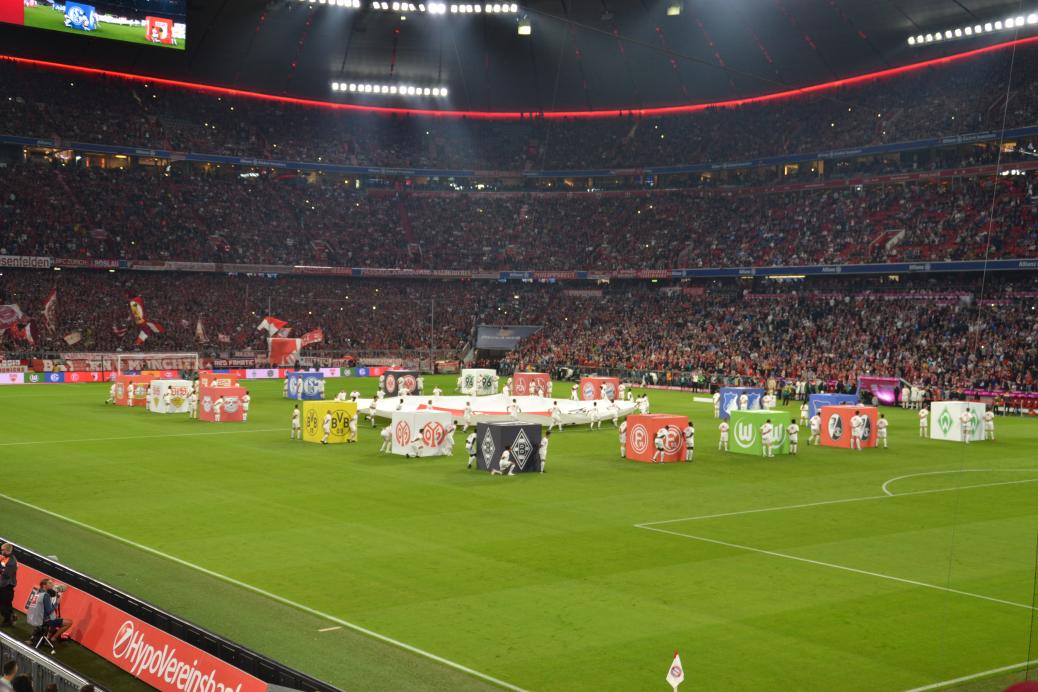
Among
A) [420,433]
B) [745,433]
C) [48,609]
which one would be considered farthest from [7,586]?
[745,433]

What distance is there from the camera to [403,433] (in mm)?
33188

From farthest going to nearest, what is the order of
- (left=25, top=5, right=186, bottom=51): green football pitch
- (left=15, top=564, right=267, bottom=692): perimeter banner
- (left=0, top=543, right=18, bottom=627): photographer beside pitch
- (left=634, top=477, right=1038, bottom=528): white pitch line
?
(left=25, top=5, right=186, bottom=51): green football pitch, (left=634, top=477, right=1038, bottom=528): white pitch line, (left=0, top=543, right=18, bottom=627): photographer beside pitch, (left=15, top=564, right=267, bottom=692): perimeter banner

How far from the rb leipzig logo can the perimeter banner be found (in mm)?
18081

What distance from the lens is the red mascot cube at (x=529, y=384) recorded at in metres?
53.3

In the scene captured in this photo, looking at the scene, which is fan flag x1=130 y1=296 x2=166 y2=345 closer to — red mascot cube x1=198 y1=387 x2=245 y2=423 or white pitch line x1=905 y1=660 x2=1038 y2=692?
red mascot cube x1=198 y1=387 x2=245 y2=423

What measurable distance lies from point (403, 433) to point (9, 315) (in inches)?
1787

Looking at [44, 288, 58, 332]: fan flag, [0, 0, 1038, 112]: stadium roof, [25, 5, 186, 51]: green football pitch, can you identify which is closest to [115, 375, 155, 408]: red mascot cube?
[44, 288, 58, 332]: fan flag

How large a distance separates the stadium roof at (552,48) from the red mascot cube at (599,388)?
27.4m

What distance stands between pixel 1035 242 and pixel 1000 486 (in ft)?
114

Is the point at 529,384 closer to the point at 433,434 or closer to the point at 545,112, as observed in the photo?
the point at 433,434

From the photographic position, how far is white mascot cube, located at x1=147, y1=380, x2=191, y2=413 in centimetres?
4606

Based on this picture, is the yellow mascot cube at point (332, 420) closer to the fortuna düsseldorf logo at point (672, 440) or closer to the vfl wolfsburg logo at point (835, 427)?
the fortuna düsseldorf logo at point (672, 440)

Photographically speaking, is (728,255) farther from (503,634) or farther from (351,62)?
(503,634)

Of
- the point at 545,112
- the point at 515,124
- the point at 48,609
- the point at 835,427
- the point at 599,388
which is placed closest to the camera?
the point at 48,609
